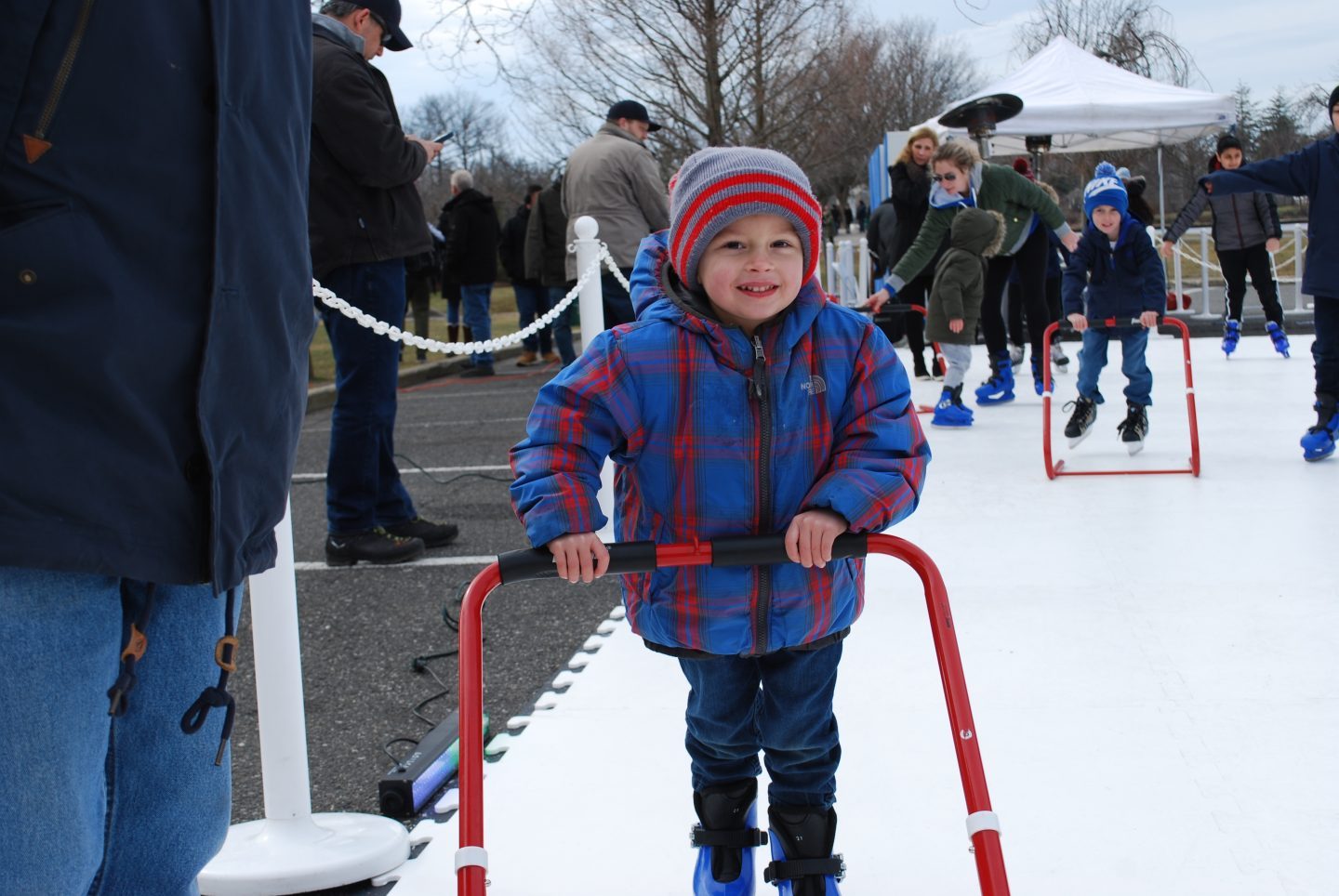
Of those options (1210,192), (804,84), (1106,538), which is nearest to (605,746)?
(1106,538)

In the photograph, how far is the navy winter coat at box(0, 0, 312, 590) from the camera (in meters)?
1.29

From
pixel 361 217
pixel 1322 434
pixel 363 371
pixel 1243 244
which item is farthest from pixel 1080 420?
pixel 1243 244

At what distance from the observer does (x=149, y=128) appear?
1.38 m

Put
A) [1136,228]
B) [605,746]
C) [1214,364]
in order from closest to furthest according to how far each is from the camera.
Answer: [605,746]
[1136,228]
[1214,364]

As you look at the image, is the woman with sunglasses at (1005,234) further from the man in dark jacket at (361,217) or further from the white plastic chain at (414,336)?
the man in dark jacket at (361,217)

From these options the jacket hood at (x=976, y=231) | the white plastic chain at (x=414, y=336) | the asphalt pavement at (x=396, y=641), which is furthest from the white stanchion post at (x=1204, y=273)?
the white plastic chain at (x=414, y=336)

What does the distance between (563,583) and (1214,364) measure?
8579mm

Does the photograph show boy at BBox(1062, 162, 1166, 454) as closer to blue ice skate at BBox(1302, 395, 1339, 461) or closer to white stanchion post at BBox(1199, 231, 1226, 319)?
blue ice skate at BBox(1302, 395, 1339, 461)

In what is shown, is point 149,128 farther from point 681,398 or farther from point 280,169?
point 681,398

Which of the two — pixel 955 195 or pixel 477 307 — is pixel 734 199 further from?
pixel 477 307

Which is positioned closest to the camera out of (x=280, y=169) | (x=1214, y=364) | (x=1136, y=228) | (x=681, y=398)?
(x=280, y=169)

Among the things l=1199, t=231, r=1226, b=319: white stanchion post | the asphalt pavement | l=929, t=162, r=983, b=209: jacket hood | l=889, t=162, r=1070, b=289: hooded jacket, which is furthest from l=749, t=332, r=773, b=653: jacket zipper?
l=1199, t=231, r=1226, b=319: white stanchion post

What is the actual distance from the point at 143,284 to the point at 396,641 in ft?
10.3

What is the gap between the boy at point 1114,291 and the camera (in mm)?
7312
